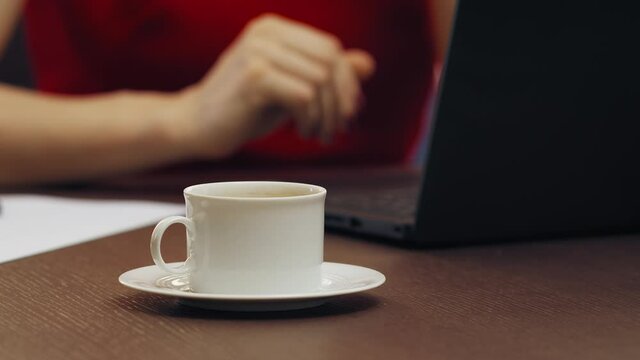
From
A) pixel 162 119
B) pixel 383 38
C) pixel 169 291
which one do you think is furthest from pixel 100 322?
pixel 383 38

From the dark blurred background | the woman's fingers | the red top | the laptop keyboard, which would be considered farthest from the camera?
the dark blurred background

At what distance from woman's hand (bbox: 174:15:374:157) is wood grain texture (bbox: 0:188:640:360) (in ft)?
1.45

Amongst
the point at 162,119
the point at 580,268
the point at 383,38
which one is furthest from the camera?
the point at 383,38

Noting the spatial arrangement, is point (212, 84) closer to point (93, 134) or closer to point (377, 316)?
point (93, 134)

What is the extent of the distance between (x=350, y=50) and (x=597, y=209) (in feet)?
2.76

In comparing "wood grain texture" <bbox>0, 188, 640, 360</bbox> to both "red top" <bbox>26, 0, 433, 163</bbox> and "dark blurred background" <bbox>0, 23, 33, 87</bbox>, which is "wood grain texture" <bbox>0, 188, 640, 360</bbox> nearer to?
"red top" <bbox>26, 0, 433, 163</bbox>

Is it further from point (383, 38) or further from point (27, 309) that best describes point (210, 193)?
point (383, 38)

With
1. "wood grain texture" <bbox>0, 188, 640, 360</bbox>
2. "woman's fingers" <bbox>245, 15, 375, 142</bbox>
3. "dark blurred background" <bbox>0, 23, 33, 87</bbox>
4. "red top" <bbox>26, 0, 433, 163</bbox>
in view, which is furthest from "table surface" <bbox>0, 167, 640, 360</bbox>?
"dark blurred background" <bbox>0, 23, 33, 87</bbox>

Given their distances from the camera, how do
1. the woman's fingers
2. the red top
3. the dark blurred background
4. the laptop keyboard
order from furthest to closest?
1. the dark blurred background
2. the red top
3. the woman's fingers
4. the laptop keyboard

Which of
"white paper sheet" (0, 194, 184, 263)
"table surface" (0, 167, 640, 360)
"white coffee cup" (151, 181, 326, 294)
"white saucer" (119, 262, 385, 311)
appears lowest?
"white paper sheet" (0, 194, 184, 263)

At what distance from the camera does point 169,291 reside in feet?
1.36

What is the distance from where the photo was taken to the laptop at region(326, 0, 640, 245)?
548 millimetres

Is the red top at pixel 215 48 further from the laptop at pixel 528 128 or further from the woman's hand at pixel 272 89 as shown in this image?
the laptop at pixel 528 128

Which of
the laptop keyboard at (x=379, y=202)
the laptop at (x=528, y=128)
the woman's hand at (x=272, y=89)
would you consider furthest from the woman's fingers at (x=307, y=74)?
the laptop at (x=528, y=128)
